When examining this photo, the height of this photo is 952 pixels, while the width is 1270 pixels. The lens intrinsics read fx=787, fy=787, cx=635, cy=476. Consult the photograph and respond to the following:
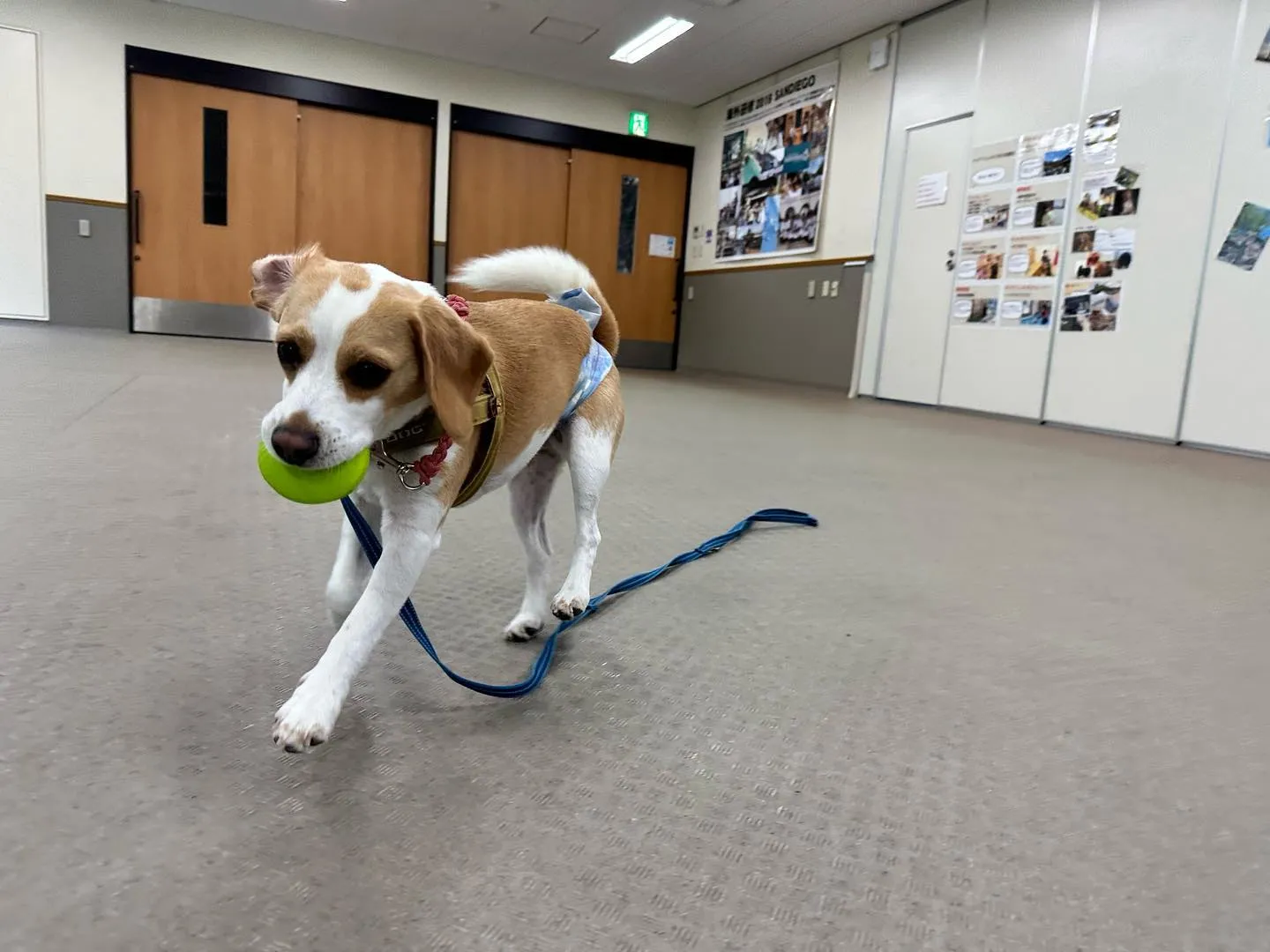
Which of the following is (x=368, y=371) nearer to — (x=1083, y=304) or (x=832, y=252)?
(x=1083, y=304)

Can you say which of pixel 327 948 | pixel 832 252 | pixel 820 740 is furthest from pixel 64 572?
pixel 832 252

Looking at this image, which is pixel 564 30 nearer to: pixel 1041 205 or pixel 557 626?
pixel 1041 205

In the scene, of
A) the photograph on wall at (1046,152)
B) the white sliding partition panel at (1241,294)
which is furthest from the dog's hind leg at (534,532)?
the photograph on wall at (1046,152)

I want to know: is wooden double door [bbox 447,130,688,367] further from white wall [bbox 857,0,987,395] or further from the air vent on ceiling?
white wall [bbox 857,0,987,395]

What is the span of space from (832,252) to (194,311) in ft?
20.1

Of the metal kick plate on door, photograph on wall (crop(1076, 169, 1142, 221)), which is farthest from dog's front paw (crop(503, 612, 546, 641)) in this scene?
the metal kick plate on door

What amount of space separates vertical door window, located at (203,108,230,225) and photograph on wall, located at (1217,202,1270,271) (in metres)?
7.99

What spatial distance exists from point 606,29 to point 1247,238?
17.0 ft

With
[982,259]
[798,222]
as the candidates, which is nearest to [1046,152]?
[982,259]

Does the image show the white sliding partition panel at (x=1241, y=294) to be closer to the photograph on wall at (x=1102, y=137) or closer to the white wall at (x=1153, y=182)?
the white wall at (x=1153, y=182)

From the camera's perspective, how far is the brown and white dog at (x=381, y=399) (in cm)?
79

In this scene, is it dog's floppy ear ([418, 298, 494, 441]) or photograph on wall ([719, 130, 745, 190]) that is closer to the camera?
dog's floppy ear ([418, 298, 494, 441])

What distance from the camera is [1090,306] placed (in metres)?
4.92

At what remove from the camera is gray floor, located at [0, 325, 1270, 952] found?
0.66 meters
